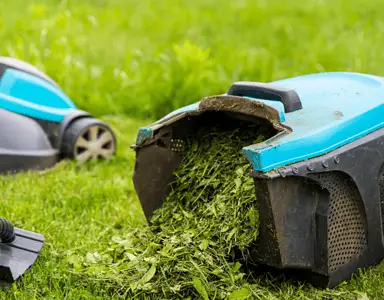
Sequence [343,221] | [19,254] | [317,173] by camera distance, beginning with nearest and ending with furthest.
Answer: [317,173] → [343,221] → [19,254]

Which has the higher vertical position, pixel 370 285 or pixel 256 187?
pixel 256 187

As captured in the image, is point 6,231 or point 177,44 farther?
point 177,44

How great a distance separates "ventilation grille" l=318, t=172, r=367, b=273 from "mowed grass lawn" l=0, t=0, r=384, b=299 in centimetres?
12

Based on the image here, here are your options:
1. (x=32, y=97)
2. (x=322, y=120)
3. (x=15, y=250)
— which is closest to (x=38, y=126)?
(x=32, y=97)

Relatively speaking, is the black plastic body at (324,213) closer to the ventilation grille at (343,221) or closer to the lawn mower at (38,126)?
the ventilation grille at (343,221)

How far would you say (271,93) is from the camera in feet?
8.70

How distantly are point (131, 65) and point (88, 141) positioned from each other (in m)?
1.54

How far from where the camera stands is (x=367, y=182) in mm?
2600

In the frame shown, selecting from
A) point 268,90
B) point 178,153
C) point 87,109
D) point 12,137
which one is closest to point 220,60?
point 87,109

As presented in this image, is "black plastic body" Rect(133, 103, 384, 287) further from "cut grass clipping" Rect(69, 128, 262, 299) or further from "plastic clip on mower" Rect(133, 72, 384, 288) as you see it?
"cut grass clipping" Rect(69, 128, 262, 299)

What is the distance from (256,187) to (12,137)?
1.79 meters

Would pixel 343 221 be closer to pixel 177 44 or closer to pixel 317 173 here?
pixel 317 173

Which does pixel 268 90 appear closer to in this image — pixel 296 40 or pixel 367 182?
pixel 367 182

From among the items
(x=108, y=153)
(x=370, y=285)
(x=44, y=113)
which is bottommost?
(x=370, y=285)
